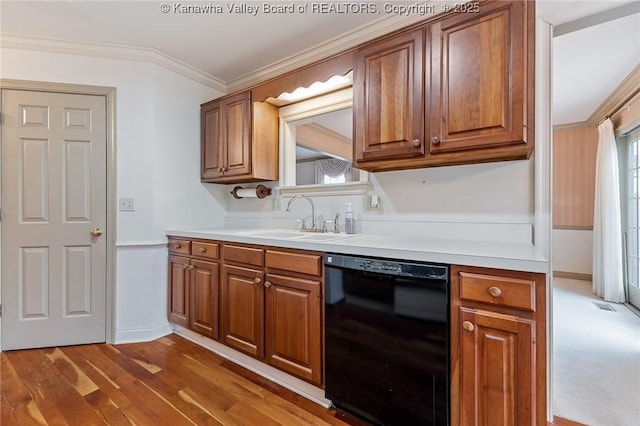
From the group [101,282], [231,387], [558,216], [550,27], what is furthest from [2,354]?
[558,216]

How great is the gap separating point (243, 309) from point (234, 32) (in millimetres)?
2062

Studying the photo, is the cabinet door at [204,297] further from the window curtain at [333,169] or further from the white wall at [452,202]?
the window curtain at [333,169]

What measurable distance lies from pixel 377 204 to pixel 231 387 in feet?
5.03

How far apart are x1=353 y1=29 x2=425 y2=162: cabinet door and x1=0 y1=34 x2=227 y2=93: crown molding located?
1.81 metres

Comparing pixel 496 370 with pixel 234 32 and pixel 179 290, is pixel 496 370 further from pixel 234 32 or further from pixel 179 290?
pixel 234 32

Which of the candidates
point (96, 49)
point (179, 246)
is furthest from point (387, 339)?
point (96, 49)

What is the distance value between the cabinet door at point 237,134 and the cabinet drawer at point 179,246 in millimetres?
697

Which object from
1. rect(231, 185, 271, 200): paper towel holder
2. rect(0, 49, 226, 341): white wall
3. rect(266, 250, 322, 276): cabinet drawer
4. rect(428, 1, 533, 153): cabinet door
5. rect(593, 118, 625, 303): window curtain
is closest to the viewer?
rect(428, 1, 533, 153): cabinet door

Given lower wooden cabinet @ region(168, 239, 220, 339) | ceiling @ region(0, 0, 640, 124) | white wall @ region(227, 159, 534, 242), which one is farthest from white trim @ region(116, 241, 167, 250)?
ceiling @ region(0, 0, 640, 124)

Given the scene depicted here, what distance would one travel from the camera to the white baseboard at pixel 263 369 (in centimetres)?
172

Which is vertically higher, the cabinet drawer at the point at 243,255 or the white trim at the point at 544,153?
the white trim at the point at 544,153

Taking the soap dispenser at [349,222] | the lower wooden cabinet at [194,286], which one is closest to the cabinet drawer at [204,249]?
the lower wooden cabinet at [194,286]

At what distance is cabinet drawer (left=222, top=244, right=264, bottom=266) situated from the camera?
1912mm

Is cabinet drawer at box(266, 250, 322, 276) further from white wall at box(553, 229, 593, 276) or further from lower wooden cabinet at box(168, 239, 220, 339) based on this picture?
white wall at box(553, 229, 593, 276)
